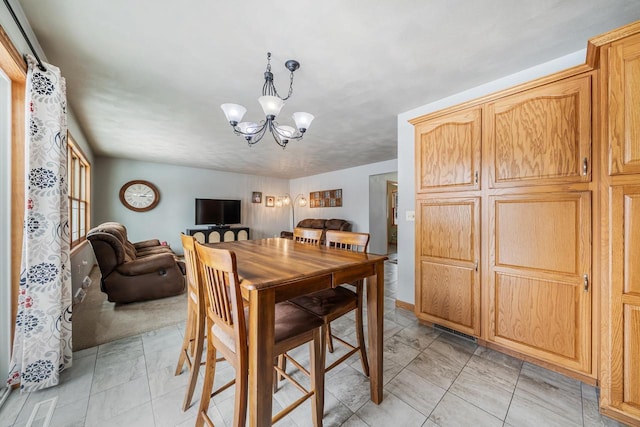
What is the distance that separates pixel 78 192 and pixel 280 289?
193 inches

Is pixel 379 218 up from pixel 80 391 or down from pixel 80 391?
up

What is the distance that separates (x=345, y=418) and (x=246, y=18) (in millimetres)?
2501

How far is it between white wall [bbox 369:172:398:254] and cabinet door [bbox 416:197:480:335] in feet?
12.5

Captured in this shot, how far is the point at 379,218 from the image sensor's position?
21.4 ft

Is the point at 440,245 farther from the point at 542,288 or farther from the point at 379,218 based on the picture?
the point at 379,218

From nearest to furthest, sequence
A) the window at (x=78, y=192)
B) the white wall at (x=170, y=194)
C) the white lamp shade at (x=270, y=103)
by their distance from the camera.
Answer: the white lamp shade at (x=270, y=103) < the window at (x=78, y=192) < the white wall at (x=170, y=194)

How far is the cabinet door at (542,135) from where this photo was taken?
159 cm

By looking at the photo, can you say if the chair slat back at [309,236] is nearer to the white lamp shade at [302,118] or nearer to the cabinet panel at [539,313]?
the white lamp shade at [302,118]

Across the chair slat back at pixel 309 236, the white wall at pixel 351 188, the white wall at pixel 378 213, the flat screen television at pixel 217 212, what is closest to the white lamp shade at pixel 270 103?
the chair slat back at pixel 309 236

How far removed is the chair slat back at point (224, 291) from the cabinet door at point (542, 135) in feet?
6.94

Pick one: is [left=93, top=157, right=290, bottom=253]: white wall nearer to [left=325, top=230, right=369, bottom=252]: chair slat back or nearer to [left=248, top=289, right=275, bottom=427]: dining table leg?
[left=325, top=230, right=369, bottom=252]: chair slat back

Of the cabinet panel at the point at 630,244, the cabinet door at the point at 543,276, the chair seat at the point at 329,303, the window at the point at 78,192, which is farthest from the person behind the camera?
the window at the point at 78,192

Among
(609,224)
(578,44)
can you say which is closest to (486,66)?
(578,44)

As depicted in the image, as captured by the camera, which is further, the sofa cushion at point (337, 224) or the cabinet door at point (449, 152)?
the sofa cushion at point (337, 224)
